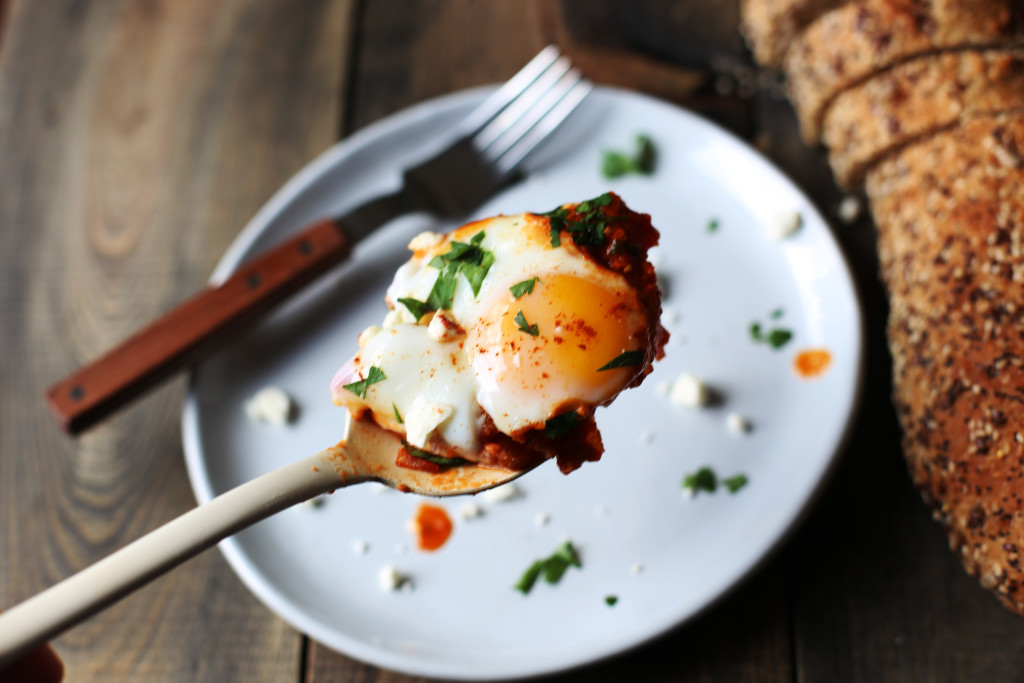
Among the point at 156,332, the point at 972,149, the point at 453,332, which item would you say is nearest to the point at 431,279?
the point at 453,332

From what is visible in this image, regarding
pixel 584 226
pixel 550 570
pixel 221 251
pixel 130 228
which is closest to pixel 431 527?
pixel 550 570

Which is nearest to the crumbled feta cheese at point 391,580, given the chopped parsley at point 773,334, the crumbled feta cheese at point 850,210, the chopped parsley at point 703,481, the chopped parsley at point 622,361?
the chopped parsley at point 703,481

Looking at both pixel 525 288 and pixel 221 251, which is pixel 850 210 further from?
pixel 221 251

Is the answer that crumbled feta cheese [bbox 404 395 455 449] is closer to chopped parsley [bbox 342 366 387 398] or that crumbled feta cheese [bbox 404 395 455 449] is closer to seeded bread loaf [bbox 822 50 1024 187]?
chopped parsley [bbox 342 366 387 398]

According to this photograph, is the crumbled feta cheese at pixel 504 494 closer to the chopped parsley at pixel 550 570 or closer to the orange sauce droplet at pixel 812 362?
the chopped parsley at pixel 550 570

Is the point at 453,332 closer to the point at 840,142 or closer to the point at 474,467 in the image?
the point at 474,467
